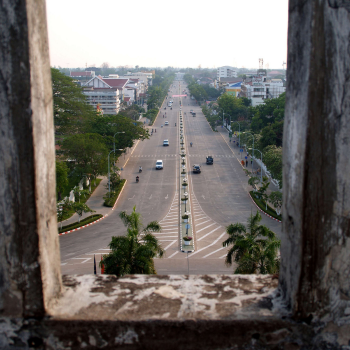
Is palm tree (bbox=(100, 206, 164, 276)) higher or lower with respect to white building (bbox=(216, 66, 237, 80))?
lower

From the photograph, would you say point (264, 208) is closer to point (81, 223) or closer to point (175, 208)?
point (175, 208)

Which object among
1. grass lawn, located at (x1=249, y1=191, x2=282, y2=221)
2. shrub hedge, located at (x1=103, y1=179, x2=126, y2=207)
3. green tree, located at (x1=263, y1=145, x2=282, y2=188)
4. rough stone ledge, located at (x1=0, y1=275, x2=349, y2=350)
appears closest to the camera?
rough stone ledge, located at (x1=0, y1=275, x2=349, y2=350)

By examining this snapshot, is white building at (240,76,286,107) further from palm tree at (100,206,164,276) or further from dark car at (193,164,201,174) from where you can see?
palm tree at (100,206,164,276)

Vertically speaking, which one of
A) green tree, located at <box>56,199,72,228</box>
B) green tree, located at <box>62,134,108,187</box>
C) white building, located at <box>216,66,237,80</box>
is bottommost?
green tree, located at <box>56,199,72,228</box>

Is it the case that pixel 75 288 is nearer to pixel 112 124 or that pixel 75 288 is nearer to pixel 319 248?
pixel 319 248

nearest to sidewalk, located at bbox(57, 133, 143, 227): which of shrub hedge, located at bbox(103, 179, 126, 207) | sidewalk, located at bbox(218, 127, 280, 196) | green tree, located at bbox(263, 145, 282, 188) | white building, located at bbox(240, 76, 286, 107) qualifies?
shrub hedge, located at bbox(103, 179, 126, 207)

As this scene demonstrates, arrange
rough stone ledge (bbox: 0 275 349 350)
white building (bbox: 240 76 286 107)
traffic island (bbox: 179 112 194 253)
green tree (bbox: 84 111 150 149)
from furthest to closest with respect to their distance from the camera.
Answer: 1. white building (bbox: 240 76 286 107)
2. green tree (bbox: 84 111 150 149)
3. traffic island (bbox: 179 112 194 253)
4. rough stone ledge (bbox: 0 275 349 350)

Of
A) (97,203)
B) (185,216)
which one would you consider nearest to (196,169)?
(97,203)
